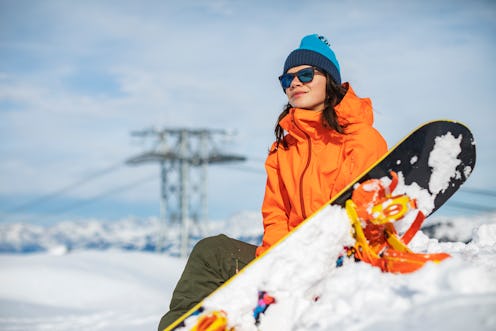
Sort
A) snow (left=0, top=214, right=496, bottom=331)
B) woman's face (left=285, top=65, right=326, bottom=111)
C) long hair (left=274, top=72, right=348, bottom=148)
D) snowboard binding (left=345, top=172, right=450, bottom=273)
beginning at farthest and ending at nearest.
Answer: woman's face (left=285, top=65, right=326, bottom=111) → long hair (left=274, top=72, right=348, bottom=148) → snowboard binding (left=345, top=172, right=450, bottom=273) → snow (left=0, top=214, right=496, bottom=331)

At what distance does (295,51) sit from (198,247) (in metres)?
1.34

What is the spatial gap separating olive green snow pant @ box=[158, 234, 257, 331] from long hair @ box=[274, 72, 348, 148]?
2.26ft

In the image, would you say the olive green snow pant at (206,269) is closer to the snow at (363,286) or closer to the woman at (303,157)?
the woman at (303,157)

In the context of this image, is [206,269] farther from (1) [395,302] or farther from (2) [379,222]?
(1) [395,302]

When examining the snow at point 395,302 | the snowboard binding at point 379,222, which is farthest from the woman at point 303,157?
the snow at point 395,302

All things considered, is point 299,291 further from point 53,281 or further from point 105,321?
point 53,281

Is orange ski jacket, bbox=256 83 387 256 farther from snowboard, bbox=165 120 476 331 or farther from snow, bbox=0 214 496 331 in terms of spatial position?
snow, bbox=0 214 496 331

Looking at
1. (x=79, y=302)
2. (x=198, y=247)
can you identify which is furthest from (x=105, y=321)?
(x=198, y=247)

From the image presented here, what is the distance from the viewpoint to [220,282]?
2609 millimetres

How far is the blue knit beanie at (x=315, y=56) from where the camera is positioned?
2855 millimetres

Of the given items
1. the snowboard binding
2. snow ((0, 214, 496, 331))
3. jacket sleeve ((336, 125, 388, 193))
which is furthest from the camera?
jacket sleeve ((336, 125, 388, 193))

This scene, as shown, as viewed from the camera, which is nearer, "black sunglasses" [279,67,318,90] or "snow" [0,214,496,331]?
"snow" [0,214,496,331]

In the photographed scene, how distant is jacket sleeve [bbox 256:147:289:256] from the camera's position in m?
2.67

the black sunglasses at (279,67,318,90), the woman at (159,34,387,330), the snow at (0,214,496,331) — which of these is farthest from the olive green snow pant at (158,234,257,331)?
the black sunglasses at (279,67,318,90)
